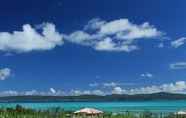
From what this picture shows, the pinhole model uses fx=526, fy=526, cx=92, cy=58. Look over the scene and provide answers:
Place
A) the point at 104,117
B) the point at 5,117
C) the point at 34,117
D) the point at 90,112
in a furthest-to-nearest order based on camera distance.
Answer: the point at 90,112 → the point at 104,117 → the point at 34,117 → the point at 5,117

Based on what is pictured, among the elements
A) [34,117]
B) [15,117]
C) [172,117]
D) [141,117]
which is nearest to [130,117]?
[141,117]

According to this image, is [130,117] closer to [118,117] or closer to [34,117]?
[118,117]

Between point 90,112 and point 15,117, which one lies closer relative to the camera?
point 15,117

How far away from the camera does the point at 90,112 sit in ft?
99.9

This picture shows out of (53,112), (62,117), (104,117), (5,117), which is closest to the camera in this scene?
(5,117)

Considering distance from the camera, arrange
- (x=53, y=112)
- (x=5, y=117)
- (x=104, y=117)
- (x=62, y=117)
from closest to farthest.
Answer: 1. (x=5, y=117)
2. (x=62, y=117)
3. (x=53, y=112)
4. (x=104, y=117)

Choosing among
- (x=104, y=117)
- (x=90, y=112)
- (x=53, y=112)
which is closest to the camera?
(x=53, y=112)

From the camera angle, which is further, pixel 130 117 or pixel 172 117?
pixel 172 117

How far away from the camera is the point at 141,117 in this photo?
23875 mm

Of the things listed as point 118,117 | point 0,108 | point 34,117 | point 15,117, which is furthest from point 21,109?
point 15,117

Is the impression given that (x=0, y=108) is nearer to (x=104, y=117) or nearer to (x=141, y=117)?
(x=104, y=117)

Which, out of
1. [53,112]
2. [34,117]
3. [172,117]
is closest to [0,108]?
[53,112]

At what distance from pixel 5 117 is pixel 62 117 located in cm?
412

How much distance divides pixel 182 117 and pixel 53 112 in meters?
6.95
